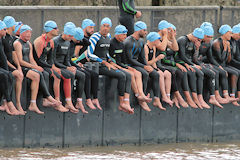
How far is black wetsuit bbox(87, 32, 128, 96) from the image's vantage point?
1803 cm

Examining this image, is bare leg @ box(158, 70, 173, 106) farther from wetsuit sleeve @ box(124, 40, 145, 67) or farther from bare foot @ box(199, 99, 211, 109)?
bare foot @ box(199, 99, 211, 109)

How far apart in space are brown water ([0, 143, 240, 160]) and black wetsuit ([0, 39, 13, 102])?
1.13 m

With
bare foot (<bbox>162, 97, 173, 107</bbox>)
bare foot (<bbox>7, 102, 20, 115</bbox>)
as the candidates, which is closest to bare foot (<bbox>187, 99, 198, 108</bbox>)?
bare foot (<bbox>162, 97, 173, 107</bbox>)

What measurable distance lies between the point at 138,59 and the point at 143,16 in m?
3.62

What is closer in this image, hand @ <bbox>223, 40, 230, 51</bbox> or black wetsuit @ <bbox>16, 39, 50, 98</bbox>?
black wetsuit @ <bbox>16, 39, 50, 98</bbox>

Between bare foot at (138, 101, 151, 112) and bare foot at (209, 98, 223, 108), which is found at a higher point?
bare foot at (209, 98, 223, 108)

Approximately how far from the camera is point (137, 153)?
57.5ft

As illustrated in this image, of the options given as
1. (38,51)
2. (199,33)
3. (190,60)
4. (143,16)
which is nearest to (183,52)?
(190,60)

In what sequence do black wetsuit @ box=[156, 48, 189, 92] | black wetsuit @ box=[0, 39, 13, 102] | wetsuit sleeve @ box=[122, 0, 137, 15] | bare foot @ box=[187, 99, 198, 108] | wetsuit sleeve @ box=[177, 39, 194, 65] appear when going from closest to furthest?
1. black wetsuit @ box=[0, 39, 13, 102]
2. black wetsuit @ box=[156, 48, 189, 92]
3. bare foot @ box=[187, 99, 198, 108]
4. wetsuit sleeve @ box=[177, 39, 194, 65]
5. wetsuit sleeve @ box=[122, 0, 137, 15]

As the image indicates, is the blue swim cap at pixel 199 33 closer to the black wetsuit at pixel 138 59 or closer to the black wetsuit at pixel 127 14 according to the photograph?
the black wetsuit at pixel 127 14

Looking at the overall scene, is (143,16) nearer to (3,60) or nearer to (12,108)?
(3,60)

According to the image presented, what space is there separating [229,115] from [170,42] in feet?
8.08

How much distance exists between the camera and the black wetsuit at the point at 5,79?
16391mm

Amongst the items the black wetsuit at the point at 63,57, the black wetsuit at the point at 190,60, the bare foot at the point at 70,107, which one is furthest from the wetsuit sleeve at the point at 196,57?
the bare foot at the point at 70,107
